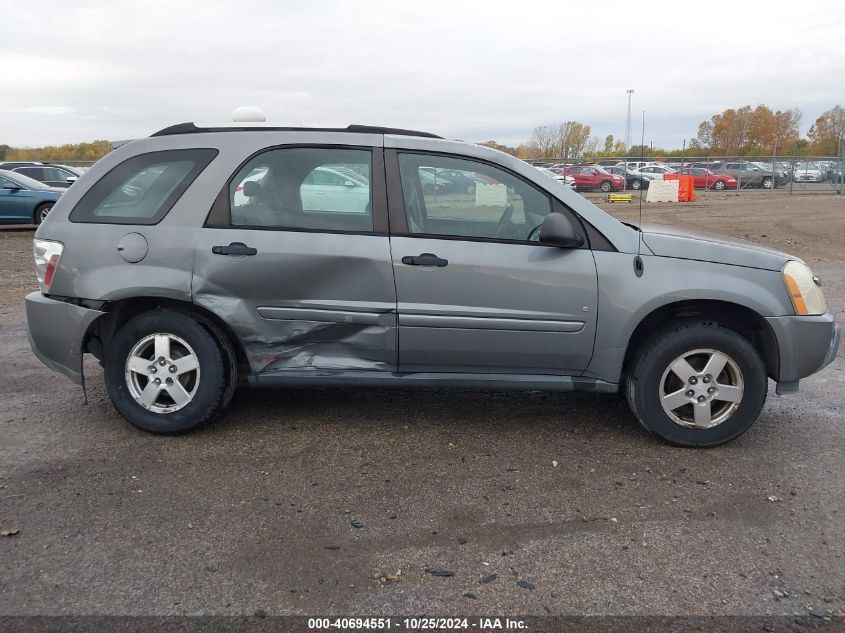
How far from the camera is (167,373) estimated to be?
4.46m

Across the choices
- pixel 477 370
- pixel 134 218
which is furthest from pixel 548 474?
pixel 134 218

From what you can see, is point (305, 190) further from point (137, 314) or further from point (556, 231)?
point (556, 231)

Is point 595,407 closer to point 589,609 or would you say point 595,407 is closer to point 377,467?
point 377,467

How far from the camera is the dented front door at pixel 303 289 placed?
4.29m

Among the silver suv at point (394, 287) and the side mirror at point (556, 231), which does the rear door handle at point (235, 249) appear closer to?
the silver suv at point (394, 287)

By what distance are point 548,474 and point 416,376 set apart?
0.95m

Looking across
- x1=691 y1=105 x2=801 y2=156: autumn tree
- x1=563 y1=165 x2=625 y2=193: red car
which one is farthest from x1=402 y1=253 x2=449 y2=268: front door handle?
x1=691 y1=105 x2=801 y2=156: autumn tree

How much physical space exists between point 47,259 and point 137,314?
60 centimetres

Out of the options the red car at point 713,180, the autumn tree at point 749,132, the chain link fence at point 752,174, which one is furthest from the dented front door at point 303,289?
the autumn tree at point 749,132

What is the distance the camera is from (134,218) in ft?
14.6

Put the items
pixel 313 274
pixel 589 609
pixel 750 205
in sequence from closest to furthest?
pixel 589 609, pixel 313 274, pixel 750 205

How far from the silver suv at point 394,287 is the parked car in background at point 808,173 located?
36.5 meters

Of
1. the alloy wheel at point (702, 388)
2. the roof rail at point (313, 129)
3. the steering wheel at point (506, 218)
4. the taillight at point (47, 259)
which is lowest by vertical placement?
the alloy wheel at point (702, 388)

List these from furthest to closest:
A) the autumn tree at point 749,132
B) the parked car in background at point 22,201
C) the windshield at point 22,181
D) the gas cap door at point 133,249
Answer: the autumn tree at point 749,132 < the windshield at point 22,181 < the parked car in background at point 22,201 < the gas cap door at point 133,249
